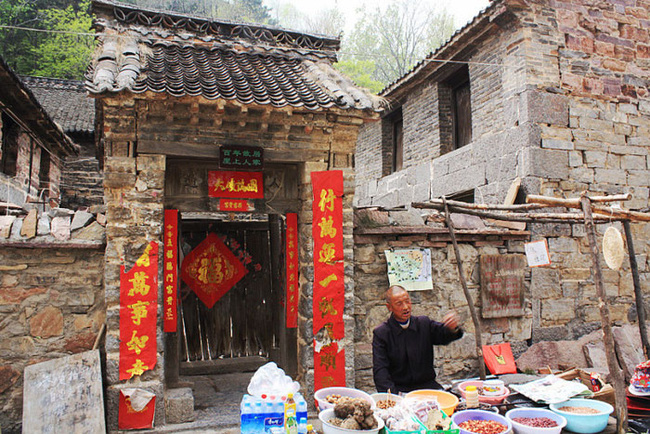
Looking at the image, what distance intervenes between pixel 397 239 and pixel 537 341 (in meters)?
2.73

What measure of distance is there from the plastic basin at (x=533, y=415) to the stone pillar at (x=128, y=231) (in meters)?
3.57

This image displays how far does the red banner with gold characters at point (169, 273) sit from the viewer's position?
5.51 metres

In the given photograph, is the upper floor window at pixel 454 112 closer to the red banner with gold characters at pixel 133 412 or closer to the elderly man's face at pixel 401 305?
the elderly man's face at pixel 401 305

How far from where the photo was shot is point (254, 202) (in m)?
5.94

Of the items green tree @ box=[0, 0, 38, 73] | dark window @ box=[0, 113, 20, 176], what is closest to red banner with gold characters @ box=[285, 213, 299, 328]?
dark window @ box=[0, 113, 20, 176]

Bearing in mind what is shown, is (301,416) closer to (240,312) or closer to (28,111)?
(240,312)

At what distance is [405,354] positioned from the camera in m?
4.38

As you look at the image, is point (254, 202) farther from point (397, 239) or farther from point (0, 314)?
point (0, 314)

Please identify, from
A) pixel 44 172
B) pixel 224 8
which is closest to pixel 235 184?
pixel 44 172

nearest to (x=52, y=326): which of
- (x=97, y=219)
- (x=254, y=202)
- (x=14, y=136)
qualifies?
(x=97, y=219)

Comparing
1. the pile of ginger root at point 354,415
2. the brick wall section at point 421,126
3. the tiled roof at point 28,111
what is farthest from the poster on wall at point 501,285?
the tiled roof at point 28,111

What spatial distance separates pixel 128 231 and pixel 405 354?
3.19 metres

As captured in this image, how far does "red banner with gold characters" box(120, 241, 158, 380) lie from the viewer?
5.02 meters

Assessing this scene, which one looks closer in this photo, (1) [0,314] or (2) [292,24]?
(1) [0,314]
